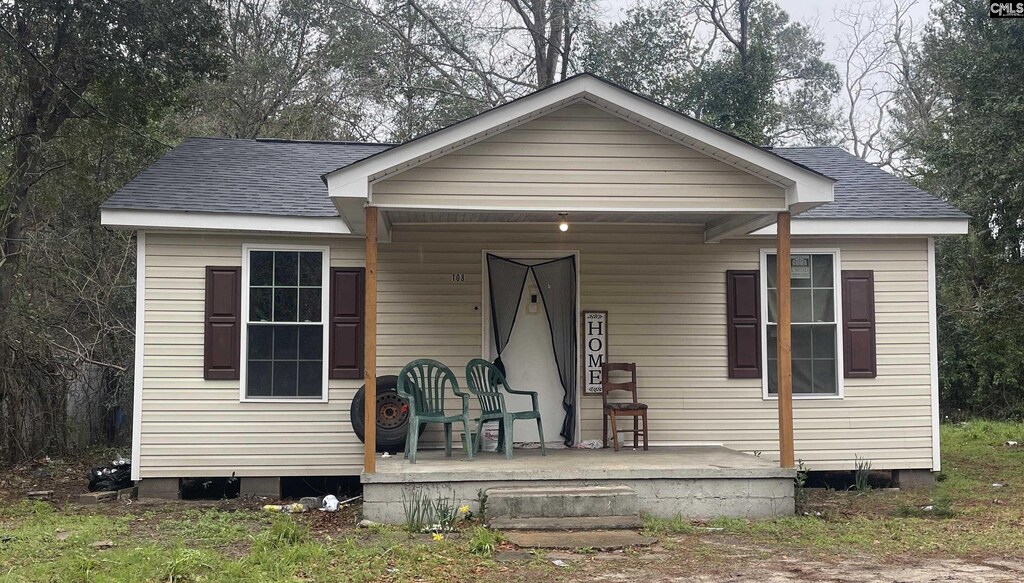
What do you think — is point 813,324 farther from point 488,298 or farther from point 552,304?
point 488,298

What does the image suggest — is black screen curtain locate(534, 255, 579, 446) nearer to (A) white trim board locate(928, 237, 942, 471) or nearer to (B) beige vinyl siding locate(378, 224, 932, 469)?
(B) beige vinyl siding locate(378, 224, 932, 469)

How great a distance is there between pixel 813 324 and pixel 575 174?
316 centimetres

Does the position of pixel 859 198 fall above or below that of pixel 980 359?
above

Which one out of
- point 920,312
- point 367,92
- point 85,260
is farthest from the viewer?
point 367,92

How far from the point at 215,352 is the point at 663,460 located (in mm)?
3927

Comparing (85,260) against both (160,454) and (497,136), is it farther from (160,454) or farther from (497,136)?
(497,136)

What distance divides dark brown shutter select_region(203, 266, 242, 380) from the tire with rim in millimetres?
1115

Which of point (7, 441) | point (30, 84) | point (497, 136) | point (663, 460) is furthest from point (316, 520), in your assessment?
point (30, 84)

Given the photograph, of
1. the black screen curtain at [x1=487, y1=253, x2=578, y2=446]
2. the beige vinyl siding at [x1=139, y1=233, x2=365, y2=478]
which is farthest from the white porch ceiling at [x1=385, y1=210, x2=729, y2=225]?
the beige vinyl siding at [x1=139, y1=233, x2=365, y2=478]

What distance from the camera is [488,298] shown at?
845 centimetres

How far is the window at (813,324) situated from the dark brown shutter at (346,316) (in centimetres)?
372

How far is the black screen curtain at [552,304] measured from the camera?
27.7 ft

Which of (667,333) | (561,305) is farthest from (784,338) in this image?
(561,305)

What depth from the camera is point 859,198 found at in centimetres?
866
